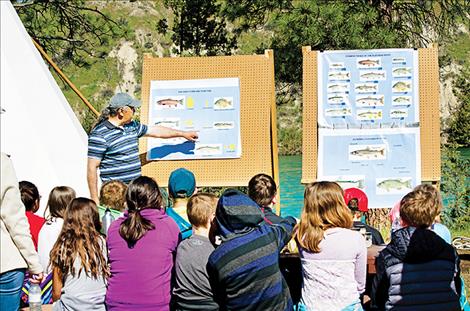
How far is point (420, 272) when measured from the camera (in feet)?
11.7

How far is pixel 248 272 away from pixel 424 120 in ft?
11.2

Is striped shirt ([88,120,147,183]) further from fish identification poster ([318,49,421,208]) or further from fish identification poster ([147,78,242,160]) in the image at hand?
fish identification poster ([318,49,421,208])

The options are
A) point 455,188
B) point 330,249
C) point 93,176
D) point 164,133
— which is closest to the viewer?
point 330,249

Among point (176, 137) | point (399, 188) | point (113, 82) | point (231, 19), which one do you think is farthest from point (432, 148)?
point (113, 82)

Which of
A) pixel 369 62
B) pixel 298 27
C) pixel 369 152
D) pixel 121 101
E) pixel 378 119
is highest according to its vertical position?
pixel 298 27

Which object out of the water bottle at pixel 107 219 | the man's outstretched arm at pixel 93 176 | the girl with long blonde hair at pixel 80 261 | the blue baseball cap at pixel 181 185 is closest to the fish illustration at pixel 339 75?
the man's outstretched arm at pixel 93 176

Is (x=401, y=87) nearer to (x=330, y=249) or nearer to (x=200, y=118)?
(x=200, y=118)

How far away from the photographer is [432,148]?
6145 mm

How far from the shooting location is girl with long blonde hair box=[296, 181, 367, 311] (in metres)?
3.59

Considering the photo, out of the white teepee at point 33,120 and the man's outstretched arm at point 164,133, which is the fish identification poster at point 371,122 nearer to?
the man's outstretched arm at point 164,133

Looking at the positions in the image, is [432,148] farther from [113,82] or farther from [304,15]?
[113,82]

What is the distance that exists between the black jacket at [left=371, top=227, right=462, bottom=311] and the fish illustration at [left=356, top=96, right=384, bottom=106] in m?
2.70

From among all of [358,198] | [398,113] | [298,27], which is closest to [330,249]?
[358,198]

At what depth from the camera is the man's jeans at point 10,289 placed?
11.3ft
